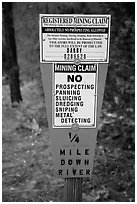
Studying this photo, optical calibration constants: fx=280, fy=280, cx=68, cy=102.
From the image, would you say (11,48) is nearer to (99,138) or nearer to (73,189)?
(99,138)

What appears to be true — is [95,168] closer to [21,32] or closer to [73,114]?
[73,114]

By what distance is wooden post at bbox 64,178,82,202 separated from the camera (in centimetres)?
291

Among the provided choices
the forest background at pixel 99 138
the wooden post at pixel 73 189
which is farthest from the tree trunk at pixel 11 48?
the wooden post at pixel 73 189

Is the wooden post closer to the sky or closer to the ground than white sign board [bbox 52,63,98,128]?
closer to the ground

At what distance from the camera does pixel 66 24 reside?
2.61m

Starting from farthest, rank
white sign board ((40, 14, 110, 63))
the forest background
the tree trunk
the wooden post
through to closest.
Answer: the tree trunk → the forest background → the wooden post → white sign board ((40, 14, 110, 63))

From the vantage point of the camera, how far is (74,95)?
273cm

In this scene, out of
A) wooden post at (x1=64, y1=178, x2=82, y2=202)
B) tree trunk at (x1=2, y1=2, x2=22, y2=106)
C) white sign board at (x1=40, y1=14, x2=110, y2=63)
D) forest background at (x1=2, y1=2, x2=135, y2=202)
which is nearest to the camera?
white sign board at (x1=40, y1=14, x2=110, y2=63)

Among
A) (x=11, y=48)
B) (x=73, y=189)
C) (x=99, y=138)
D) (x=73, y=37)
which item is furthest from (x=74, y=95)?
(x=11, y=48)

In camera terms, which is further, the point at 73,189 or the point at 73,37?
the point at 73,189

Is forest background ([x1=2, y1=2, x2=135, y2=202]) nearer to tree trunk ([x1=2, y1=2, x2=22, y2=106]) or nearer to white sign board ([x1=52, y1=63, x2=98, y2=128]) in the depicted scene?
tree trunk ([x1=2, y1=2, x2=22, y2=106])

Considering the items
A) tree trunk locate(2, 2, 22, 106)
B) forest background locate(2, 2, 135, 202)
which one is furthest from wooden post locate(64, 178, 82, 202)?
tree trunk locate(2, 2, 22, 106)

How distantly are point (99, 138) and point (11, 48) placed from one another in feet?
14.4

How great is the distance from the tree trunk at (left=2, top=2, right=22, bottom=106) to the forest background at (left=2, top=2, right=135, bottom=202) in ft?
1.09
